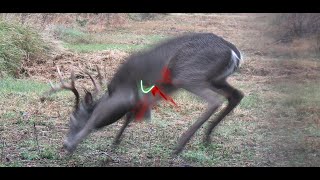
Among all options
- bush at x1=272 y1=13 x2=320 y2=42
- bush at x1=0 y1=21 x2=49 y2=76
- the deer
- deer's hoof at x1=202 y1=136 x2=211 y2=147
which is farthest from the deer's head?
bush at x1=0 y1=21 x2=49 y2=76

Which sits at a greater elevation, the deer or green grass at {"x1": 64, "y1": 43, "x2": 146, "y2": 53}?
the deer

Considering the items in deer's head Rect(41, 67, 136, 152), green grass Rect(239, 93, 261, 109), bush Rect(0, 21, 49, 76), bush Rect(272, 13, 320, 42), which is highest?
bush Rect(272, 13, 320, 42)

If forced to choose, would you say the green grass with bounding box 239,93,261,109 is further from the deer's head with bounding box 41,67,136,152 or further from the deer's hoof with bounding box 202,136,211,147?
the deer's head with bounding box 41,67,136,152

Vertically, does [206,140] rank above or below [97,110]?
below

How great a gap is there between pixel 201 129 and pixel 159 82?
133 centimetres

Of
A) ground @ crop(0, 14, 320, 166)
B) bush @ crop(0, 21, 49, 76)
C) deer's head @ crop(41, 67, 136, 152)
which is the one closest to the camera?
ground @ crop(0, 14, 320, 166)

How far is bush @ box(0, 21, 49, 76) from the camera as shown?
1074cm

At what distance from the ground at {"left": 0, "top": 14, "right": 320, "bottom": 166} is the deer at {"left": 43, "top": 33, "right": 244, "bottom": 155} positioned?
0.27 m

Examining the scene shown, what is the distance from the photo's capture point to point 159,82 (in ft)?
18.6

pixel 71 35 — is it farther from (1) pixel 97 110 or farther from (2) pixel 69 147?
(2) pixel 69 147

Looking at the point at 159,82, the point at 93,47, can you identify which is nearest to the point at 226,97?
the point at 159,82

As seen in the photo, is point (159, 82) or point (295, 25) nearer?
point (295, 25)

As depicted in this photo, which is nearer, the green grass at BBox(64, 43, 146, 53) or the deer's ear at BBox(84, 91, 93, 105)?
the deer's ear at BBox(84, 91, 93, 105)

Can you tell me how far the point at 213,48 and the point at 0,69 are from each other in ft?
19.1
